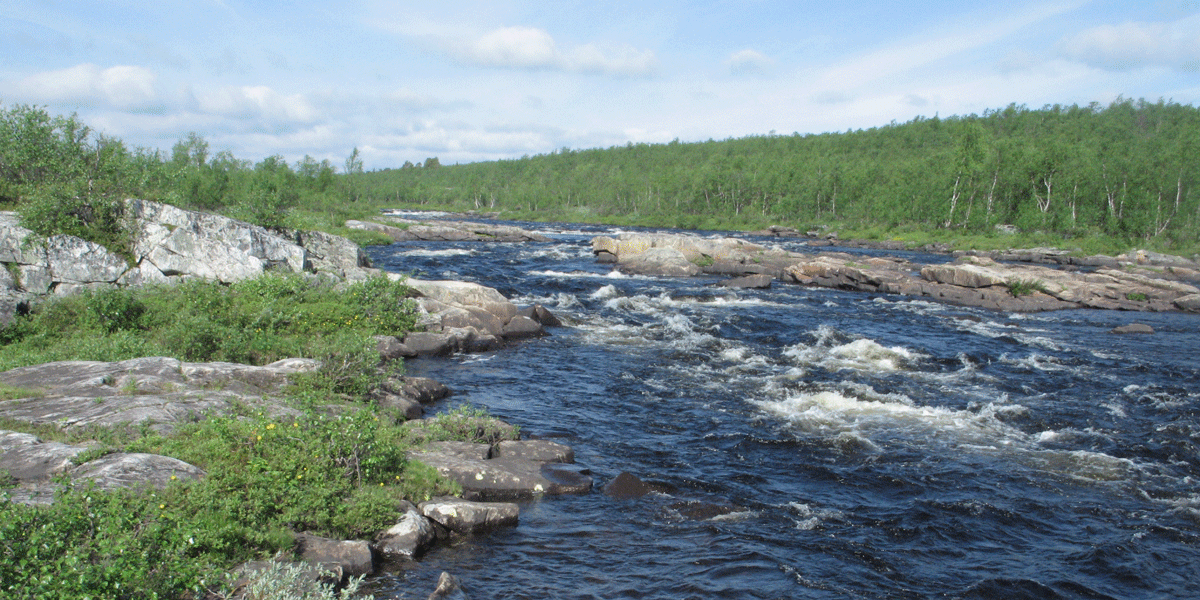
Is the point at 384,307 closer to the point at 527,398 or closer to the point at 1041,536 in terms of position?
the point at 527,398

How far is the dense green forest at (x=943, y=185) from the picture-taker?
217 ft

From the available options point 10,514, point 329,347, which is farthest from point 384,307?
point 10,514

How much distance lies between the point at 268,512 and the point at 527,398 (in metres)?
8.41

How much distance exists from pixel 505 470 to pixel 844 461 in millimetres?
6211

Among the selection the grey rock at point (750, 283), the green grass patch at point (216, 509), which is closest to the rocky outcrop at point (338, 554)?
the green grass patch at point (216, 509)

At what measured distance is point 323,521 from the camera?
27.8 feet

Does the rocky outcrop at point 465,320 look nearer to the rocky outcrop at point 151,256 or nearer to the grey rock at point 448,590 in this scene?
the rocky outcrop at point 151,256

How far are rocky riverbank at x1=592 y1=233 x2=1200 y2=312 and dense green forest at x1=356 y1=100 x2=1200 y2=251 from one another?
1708cm

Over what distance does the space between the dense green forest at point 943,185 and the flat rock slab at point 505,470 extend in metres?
66.8

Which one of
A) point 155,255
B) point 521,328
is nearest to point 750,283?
point 521,328

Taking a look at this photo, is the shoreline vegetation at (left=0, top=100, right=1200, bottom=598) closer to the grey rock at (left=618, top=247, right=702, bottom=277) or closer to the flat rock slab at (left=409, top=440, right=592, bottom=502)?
the flat rock slab at (left=409, top=440, right=592, bottom=502)

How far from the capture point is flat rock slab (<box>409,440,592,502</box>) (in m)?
10.8

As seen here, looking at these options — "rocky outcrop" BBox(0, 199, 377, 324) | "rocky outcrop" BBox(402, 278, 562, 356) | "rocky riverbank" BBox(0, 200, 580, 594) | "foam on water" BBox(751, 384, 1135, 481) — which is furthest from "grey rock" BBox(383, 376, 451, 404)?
"rocky outcrop" BBox(0, 199, 377, 324)

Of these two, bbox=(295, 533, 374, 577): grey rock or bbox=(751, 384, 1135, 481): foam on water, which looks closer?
bbox=(295, 533, 374, 577): grey rock
